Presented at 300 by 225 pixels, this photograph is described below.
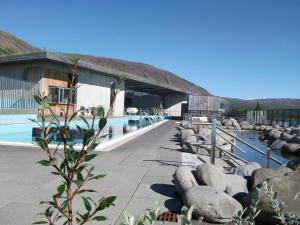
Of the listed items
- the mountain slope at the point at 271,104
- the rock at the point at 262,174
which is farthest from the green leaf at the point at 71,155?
the mountain slope at the point at 271,104

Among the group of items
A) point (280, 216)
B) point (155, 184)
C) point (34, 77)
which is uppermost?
point (34, 77)

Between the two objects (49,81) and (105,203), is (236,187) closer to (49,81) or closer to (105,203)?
(105,203)

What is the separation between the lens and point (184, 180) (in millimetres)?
5340

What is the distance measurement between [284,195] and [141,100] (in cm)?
4185

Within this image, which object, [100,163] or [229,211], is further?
[100,163]

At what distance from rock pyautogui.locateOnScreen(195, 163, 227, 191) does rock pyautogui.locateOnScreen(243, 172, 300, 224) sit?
785 mm

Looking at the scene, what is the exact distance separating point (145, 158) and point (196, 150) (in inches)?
80.7

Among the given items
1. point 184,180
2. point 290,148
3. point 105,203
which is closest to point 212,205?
point 184,180

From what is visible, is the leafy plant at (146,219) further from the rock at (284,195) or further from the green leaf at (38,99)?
the rock at (284,195)

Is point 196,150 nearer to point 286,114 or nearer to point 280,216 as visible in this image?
point 280,216

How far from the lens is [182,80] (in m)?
109

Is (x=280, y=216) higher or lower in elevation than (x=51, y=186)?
higher

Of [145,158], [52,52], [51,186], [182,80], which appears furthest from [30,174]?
[182,80]

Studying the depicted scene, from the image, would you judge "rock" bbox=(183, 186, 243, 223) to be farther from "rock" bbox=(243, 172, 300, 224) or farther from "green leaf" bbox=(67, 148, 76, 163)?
"green leaf" bbox=(67, 148, 76, 163)
